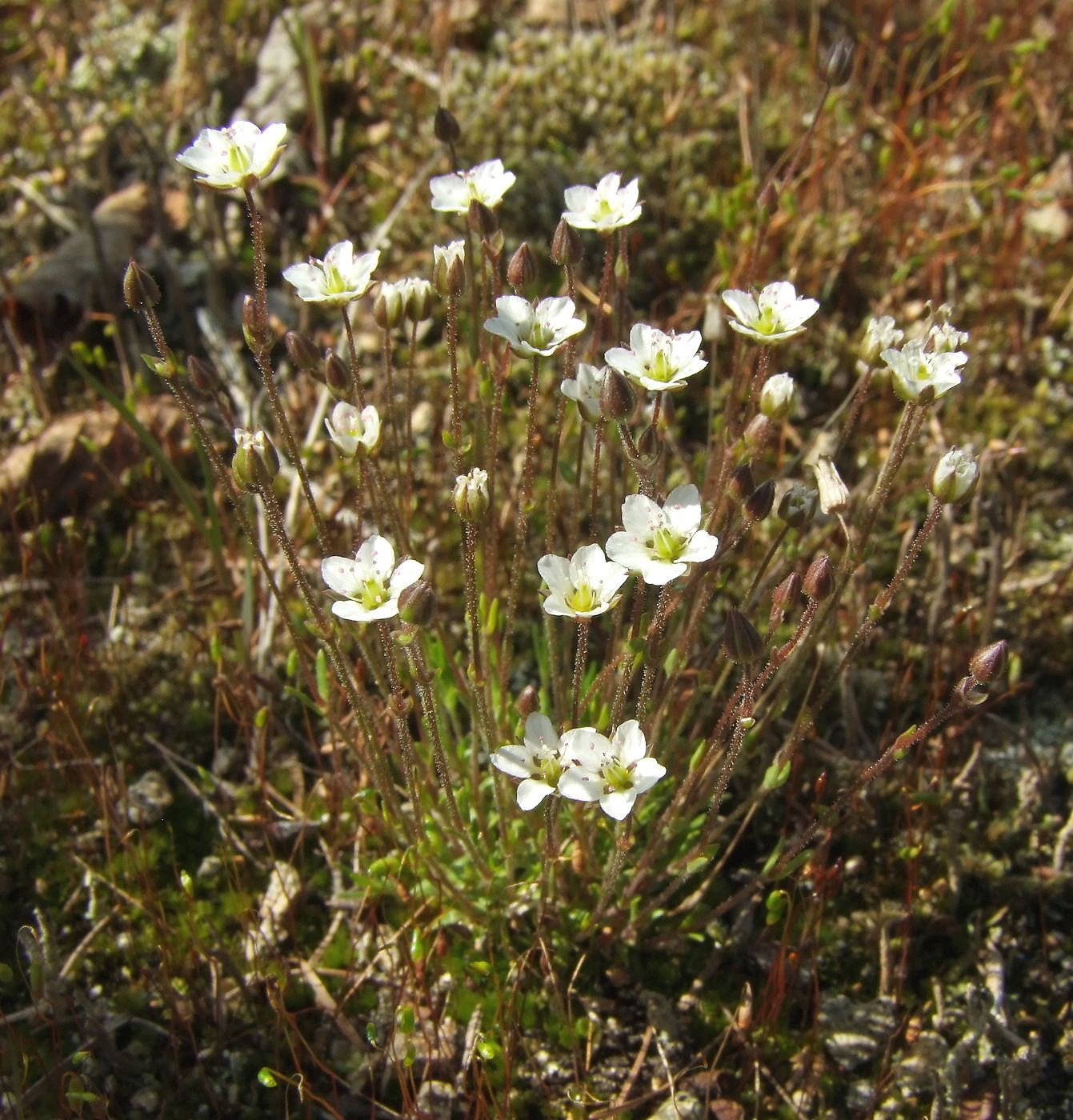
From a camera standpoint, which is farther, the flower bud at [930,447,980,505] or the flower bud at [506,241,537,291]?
the flower bud at [506,241,537,291]

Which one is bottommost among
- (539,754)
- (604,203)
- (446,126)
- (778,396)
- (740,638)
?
(539,754)

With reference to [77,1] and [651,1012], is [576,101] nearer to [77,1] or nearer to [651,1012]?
[77,1]

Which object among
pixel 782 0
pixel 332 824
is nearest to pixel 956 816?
pixel 332 824

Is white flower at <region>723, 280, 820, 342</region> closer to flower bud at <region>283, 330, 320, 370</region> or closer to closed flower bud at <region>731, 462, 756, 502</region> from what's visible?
closed flower bud at <region>731, 462, 756, 502</region>

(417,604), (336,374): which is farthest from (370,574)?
→ (336,374)

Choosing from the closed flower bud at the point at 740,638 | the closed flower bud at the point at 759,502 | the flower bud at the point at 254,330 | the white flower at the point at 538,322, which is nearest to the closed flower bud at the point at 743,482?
the closed flower bud at the point at 759,502

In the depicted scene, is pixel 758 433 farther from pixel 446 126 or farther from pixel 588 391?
pixel 446 126

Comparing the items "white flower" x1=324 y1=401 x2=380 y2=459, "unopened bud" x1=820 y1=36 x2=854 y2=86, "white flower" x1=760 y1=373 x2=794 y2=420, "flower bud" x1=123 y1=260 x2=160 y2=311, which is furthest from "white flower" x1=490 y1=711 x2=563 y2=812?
"unopened bud" x1=820 y1=36 x2=854 y2=86

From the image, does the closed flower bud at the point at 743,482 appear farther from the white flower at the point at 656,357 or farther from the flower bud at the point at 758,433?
the white flower at the point at 656,357
